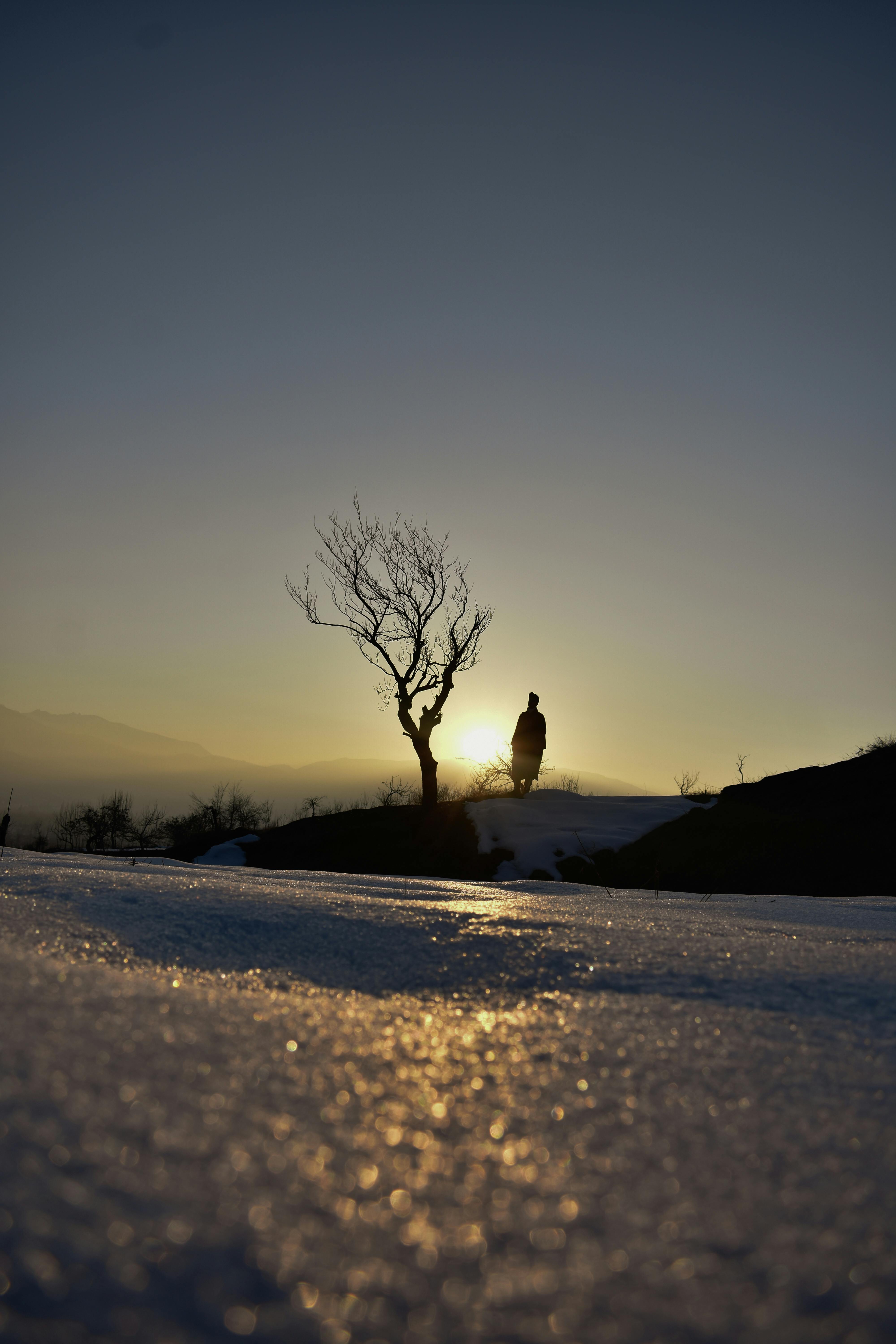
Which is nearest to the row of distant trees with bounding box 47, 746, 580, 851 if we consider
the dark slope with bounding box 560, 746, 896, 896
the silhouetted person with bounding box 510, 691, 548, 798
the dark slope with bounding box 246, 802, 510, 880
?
the silhouetted person with bounding box 510, 691, 548, 798

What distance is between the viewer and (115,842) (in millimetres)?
25547

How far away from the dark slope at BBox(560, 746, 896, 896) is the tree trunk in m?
3.95

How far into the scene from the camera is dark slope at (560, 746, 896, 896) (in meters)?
9.54

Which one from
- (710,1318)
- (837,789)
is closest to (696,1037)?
(710,1318)

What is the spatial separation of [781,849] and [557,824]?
3.83 m

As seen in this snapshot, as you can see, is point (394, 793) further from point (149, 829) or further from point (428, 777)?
point (149, 829)

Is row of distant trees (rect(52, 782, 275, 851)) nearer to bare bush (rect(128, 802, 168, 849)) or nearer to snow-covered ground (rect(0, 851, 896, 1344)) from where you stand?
bare bush (rect(128, 802, 168, 849))

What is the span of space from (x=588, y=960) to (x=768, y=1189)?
27.6 inches

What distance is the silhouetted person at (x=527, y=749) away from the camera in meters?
16.5

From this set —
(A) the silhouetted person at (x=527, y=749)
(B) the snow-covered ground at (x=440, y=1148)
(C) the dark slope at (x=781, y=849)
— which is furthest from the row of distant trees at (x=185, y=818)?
(B) the snow-covered ground at (x=440, y=1148)

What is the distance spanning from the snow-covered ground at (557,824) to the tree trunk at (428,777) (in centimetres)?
86

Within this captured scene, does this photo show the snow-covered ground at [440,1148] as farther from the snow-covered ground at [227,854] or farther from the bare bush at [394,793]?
the bare bush at [394,793]

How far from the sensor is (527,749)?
16547 mm

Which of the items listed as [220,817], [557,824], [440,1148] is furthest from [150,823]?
[440,1148]
